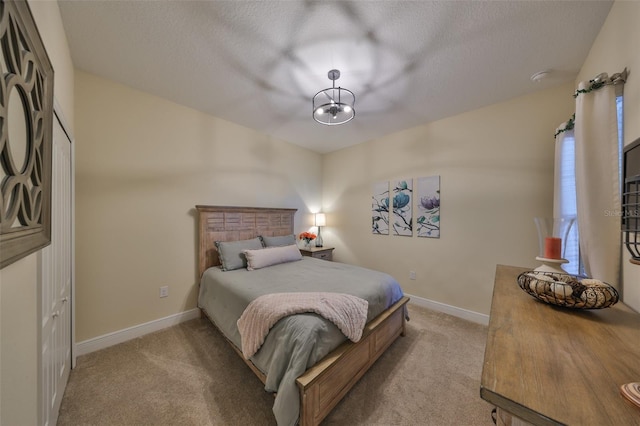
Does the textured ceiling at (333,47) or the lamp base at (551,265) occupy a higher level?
the textured ceiling at (333,47)

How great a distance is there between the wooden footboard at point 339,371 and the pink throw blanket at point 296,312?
153mm

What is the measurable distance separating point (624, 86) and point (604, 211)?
0.75 meters

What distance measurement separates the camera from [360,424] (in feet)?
4.68

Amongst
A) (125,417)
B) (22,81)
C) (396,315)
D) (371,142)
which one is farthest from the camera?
(371,142)

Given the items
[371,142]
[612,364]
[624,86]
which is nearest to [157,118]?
[371,142]

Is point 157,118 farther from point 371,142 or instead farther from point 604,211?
point 604,211

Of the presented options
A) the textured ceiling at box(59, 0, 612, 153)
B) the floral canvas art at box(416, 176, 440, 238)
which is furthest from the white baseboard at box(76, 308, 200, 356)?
the floral canvas art at box(416, 176, 440, 238)

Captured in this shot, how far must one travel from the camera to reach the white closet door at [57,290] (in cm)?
118

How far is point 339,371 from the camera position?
1524mm

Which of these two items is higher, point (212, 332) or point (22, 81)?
point (22, 81)

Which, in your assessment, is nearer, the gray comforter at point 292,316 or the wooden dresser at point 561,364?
the wooden dresser at point 561,364

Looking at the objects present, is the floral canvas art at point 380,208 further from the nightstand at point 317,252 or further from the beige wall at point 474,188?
the nightstand at point 317,252

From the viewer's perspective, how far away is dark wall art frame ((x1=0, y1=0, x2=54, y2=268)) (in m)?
0.67

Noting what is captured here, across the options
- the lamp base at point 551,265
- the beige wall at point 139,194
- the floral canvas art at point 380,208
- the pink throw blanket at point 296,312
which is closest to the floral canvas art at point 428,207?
the floral canvas art at point 380,208
